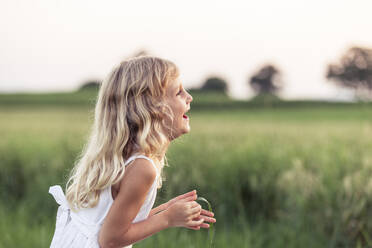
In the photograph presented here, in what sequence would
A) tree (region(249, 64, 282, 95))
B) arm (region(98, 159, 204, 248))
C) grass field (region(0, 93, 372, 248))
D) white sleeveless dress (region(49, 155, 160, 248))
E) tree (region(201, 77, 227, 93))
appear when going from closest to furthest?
1. arm (region(98, 159, 204, 248))
2. white sleeveless dress (region(49, 155, 160, 248))
3. grass field (region(0, 93, 372, 248))
4. tree (region(201, 77, 227, 93))
5. tree (region(249, 64, 282, 95))

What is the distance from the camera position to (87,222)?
1406mm

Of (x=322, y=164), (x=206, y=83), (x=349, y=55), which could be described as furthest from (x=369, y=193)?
(x=349, y=55)

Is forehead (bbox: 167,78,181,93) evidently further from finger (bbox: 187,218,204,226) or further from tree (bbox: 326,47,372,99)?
tree (bbox: 326,47,372,99)

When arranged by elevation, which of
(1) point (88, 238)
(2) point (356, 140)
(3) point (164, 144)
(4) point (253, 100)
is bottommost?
(4) point (253, 100)

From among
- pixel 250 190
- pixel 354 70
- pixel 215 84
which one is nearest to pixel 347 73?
pixel 354 70

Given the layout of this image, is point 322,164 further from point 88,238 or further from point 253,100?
point 253,100

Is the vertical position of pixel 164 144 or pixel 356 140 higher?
pixel 164 144

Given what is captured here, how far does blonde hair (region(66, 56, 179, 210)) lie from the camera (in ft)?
4.37

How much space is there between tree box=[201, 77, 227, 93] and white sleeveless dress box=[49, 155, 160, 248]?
3424 cm

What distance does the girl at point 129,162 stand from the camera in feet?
4.16

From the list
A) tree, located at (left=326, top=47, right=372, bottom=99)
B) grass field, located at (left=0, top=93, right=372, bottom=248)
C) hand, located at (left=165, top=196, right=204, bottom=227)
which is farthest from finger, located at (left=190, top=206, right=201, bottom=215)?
tree, located at (left=326, top=47, right=372, bottom=99)

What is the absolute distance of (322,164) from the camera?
130 inches

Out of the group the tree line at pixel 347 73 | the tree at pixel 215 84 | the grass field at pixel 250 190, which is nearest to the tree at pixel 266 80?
the tree line at pixel 347 73

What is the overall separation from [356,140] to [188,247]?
2.75 metres
